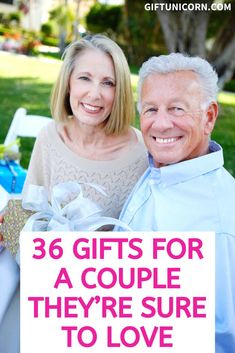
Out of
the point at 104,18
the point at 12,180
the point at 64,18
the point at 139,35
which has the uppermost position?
the point at 12,180

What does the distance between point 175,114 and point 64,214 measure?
18.9 inches

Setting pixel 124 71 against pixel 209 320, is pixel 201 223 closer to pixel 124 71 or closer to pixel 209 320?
pixel 209 320

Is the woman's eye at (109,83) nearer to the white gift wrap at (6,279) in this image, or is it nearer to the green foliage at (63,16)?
the white gift wrap at (6,279)

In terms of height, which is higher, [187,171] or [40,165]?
[187,171]

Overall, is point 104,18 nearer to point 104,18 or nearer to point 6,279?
point 104,18

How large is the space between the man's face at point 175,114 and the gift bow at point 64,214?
0.34 m

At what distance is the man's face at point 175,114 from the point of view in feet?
6.46

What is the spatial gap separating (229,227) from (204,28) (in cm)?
980

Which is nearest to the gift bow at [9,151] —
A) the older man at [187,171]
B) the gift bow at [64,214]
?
the older man at [187,171]

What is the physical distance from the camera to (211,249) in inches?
64.1

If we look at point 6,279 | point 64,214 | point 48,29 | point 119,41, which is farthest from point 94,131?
point 48,29

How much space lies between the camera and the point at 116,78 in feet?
8.05

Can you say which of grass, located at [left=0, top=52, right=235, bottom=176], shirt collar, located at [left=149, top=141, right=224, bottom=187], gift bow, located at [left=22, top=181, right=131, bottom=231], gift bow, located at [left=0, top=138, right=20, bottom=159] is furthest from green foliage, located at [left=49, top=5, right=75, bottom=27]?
gift bow, located at [left=22, top=181, right=131, bottom=231]

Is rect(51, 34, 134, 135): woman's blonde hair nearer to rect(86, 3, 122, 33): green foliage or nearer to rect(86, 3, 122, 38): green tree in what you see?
rect(86, 3, 122, 38): green tree
